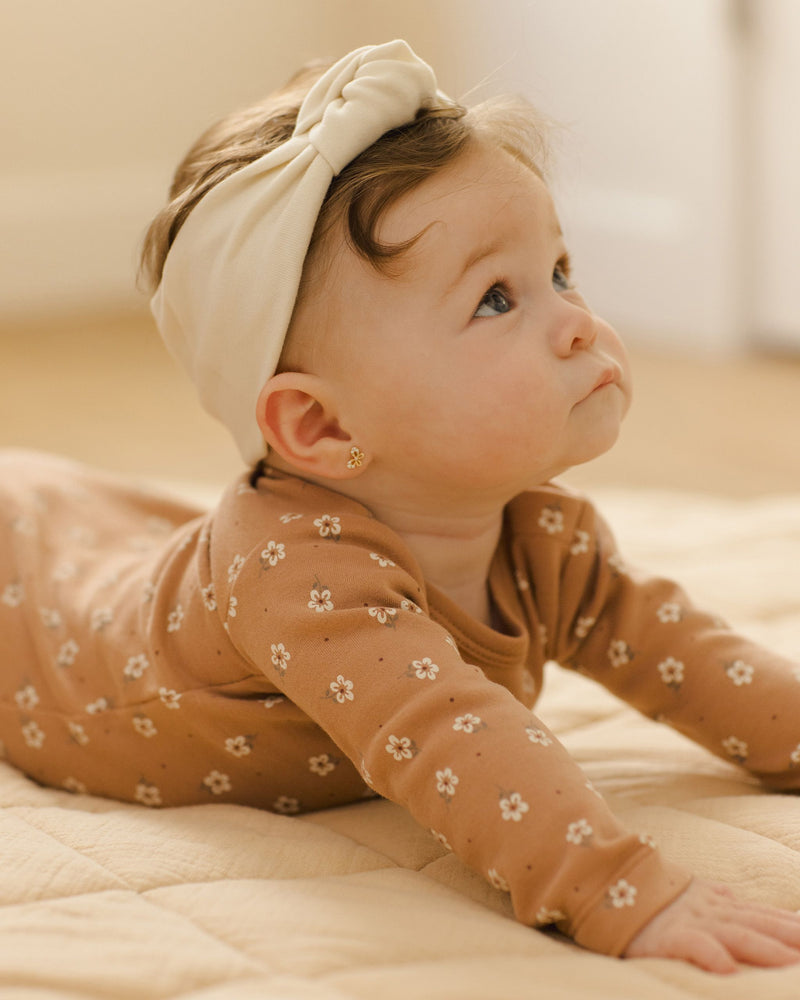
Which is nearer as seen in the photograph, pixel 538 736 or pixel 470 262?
pixel 538 736

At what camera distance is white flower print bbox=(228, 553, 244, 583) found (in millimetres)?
832

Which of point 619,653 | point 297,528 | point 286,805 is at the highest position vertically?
point 297,528

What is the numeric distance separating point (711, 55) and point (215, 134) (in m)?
1.79

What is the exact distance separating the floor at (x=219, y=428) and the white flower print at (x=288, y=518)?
45.6 inches

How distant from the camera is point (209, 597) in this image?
0.88m

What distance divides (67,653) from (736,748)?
0.50 m

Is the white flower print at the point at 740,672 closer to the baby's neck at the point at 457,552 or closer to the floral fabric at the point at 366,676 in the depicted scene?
the floral fabric at the point at 366,676

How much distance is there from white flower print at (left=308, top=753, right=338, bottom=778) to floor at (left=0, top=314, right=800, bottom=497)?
1121mm

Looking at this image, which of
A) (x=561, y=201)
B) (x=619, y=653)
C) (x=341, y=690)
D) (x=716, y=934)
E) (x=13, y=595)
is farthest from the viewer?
(x=561, y=201)

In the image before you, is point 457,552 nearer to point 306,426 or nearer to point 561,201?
point 306,426

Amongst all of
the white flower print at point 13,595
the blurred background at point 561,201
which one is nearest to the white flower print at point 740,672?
the white flower print at point 13,595

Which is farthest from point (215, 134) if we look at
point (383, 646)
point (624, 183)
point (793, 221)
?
point (624, 183)

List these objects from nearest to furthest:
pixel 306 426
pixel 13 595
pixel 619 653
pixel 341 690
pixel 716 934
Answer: pixel 716 934, pixel 341 690, pixel 306 426, pixel 619 653, pixel 13 595

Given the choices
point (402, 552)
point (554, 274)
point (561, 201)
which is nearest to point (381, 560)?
point (402, 552)
